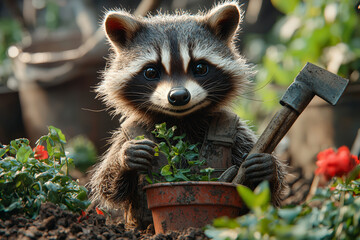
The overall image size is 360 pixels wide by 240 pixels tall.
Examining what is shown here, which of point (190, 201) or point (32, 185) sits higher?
point (32, 185)

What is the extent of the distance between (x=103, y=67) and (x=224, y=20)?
3780 mm

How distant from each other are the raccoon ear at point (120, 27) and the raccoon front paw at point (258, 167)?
123 cm

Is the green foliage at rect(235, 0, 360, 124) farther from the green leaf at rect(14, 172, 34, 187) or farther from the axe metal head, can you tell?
the green leaf at rect(14, 172, 34, 187)

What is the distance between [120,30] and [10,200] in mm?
1449

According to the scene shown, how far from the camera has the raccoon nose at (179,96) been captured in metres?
2.88

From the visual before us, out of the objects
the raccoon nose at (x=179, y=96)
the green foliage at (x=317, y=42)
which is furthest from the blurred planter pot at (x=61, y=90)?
the raccoon nose at (x=179, y=96)

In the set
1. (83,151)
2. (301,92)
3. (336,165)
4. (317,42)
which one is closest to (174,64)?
(301,92)

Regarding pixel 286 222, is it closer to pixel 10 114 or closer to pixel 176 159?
pixel 176 159

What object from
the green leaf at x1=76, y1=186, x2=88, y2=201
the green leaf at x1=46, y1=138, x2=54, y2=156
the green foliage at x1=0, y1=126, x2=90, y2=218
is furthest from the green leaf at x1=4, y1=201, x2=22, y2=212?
the green leaf at x1=46, y1=138, x2=54, y2=156

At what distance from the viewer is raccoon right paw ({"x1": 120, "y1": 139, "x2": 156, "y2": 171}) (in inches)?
113

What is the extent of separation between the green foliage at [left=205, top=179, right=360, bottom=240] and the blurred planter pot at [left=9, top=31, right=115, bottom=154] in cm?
520

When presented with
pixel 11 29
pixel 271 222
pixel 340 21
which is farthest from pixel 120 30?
pixel 11 29

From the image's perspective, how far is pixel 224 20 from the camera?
3414 mm

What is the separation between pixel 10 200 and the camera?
2.55 metres
